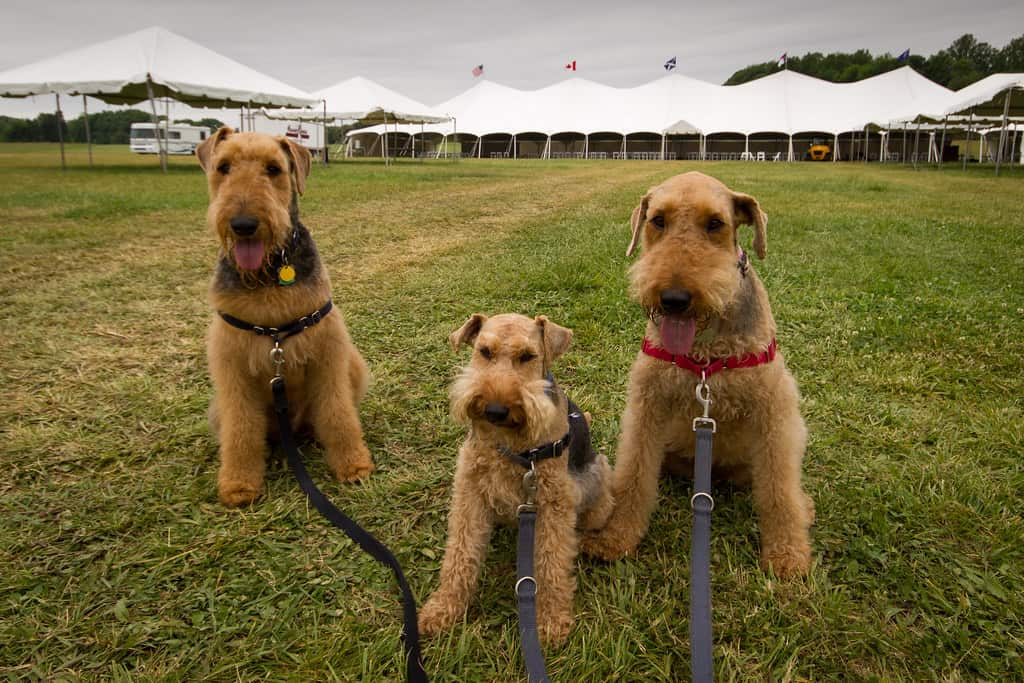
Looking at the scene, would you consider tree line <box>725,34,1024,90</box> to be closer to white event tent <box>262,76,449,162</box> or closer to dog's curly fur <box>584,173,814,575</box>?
white event tent <box>262,76,449,162</box>

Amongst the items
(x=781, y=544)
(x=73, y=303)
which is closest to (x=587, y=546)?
(x=781, y=544)

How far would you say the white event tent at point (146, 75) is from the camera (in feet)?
67.7

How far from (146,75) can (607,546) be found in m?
24.7

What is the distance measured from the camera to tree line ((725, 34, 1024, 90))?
76.2 metres

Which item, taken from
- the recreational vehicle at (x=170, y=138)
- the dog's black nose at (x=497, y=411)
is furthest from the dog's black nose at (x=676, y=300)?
the recreational vehicle at (x=170, y=138)

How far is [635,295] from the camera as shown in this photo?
2209 millimetres

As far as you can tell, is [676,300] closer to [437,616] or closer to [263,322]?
[437,616]

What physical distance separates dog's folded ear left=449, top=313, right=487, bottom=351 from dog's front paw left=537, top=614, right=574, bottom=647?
1.13 m

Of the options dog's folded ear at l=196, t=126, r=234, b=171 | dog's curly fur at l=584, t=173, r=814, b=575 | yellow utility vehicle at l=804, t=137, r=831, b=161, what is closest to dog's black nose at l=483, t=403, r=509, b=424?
dog's curly fur at l=584, t=173, r=814, b=575

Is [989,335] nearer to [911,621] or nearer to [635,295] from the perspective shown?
[911,621]

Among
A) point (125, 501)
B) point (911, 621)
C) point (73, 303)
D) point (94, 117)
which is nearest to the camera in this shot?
point (911, 621)

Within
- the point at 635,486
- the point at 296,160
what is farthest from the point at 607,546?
the point at 296,160

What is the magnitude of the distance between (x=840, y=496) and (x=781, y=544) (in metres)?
0.66

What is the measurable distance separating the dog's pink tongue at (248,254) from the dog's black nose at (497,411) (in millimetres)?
1441
